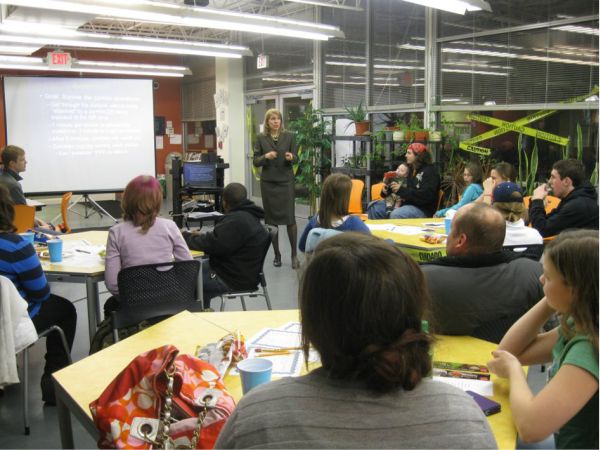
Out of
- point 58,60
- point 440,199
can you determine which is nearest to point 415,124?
point 440,199

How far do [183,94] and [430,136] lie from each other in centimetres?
971

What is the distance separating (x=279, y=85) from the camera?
11.0 m

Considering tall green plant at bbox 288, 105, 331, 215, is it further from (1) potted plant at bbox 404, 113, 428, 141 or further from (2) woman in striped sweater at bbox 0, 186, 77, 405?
(2) woman in striped sweater at bbox 0, 186, 77, 405

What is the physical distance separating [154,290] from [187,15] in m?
4.49

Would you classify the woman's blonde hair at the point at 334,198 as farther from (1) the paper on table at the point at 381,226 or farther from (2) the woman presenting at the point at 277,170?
(2) the woman presenting at the point at 277,170

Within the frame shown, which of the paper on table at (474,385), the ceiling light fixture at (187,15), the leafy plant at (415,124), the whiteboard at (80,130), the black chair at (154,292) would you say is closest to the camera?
the paper on table at (474,385)

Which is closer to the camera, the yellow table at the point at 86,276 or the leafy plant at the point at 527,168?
the yellow table at the point at 86,276

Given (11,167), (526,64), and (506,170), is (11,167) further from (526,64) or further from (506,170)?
(526,64)

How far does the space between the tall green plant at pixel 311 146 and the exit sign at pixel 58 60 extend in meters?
4.83

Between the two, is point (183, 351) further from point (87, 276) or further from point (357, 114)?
point (357, 114)

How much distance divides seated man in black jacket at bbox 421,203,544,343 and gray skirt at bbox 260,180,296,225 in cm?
465

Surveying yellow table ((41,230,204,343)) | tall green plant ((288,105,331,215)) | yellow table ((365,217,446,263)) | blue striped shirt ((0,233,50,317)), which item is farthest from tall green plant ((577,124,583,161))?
blue striped shirt ((0,233,50,317))

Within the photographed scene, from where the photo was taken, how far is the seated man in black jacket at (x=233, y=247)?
3.99 metres

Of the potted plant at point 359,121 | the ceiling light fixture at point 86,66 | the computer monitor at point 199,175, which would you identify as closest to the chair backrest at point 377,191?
the potted plant at point 359,121
